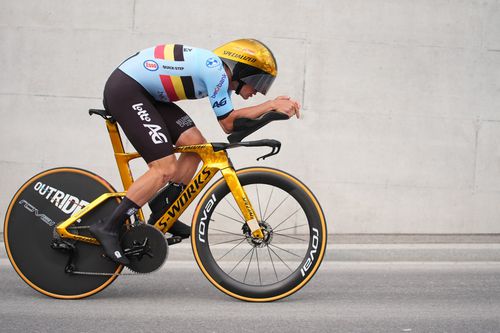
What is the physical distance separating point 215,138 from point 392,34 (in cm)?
224

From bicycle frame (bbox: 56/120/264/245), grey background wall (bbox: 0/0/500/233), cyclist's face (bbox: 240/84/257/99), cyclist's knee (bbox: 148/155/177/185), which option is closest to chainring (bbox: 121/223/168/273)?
bicycle frame (bbox: 56/120/264/245)

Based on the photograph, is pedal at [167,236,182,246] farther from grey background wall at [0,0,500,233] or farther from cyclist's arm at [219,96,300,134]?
grey background wall at [0,0,500,233]

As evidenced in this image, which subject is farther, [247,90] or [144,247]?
[247,90]

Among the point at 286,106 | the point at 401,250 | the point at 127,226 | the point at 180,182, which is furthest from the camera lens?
the point at 401,250

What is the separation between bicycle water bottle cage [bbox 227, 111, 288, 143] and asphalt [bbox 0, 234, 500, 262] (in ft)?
7.94

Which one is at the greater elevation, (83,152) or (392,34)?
(392,34)

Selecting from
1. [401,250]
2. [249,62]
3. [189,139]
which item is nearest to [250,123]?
[249,62]

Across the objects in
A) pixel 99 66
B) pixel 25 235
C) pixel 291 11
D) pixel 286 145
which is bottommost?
pixel 25 235

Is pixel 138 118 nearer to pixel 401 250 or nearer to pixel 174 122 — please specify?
pixel 174 122

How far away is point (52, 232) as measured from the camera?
5219 mm

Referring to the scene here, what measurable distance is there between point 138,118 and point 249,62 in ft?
2.55

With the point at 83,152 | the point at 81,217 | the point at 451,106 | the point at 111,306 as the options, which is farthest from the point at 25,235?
the point at 451,106

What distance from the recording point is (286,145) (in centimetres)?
858

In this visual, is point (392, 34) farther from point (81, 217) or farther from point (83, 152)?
point (81, 217)
